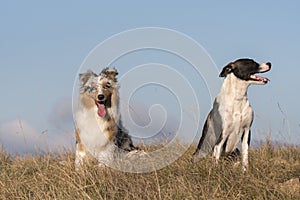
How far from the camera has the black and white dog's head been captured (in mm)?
8055

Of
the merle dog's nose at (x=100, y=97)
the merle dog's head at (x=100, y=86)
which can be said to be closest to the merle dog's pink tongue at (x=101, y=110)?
the merle dog's head at (x=100, y=86)

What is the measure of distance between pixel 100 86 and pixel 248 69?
2476 millimetres

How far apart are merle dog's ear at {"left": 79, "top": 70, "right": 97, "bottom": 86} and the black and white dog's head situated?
7.38 ft

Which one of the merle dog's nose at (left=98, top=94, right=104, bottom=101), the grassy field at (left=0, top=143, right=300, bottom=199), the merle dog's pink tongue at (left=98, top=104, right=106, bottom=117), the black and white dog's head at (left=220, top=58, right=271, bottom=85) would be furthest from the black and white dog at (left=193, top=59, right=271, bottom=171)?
the merle dog's nose at (left=98, top=94, right=104, bottom=101)

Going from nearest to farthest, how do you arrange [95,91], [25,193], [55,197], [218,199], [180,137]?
[218,199], [55,197], [25,193], [95,91], [180,137]

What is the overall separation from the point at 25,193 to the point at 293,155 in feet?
14.7

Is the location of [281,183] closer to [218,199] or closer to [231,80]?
[218,199]

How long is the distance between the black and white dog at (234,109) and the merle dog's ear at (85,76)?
2.15 meters

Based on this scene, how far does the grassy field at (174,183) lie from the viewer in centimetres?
541

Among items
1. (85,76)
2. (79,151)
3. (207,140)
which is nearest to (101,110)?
(85,76)

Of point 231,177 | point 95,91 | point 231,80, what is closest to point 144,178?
point 231,177

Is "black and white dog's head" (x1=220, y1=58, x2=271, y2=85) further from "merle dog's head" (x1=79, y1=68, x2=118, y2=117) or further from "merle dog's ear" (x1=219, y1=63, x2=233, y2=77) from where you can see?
"merle dog's head" (x1=79, y1=68, x2=118, y2=117)

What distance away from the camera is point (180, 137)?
863cm

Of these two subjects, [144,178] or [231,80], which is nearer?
[144,178]
